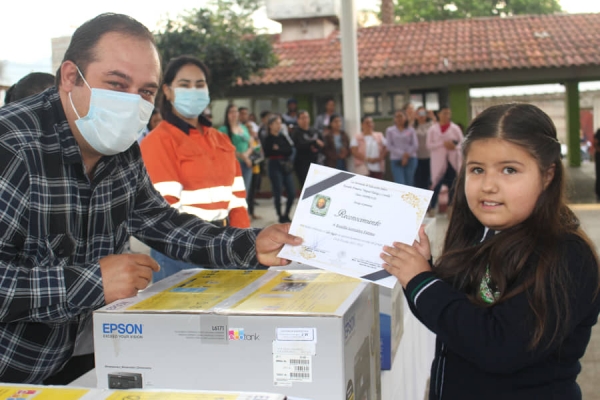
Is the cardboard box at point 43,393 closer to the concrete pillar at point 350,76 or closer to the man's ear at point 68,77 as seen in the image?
the man's ear at point 68,77

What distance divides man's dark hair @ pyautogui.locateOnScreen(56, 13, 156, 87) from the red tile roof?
14763 millimetres

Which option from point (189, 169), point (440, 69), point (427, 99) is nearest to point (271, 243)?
point (189, 169)

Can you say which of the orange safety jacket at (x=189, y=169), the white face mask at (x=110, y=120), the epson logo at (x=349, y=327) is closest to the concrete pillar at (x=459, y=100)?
the orange safety jacket at (x=189, y=169)

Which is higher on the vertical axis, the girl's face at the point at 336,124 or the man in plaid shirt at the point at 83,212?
the man in plaid shirt at the point at 83,212

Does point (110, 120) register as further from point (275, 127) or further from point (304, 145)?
point (304, 145)

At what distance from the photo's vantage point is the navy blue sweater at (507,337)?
5.13 ft

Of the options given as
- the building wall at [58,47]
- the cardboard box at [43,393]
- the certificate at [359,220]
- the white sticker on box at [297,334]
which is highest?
the building wall at [58,47]

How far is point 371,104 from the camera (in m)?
17.8

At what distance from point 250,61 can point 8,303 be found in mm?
13447

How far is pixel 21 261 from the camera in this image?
181 cm

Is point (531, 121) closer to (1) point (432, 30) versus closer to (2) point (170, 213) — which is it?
(2) point (170, 213)

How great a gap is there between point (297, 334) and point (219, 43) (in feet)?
42.8

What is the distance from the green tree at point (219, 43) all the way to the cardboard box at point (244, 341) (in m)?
12.1

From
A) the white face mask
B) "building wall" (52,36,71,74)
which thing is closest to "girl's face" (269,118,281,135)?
"building wall" (52,36,71,74)
